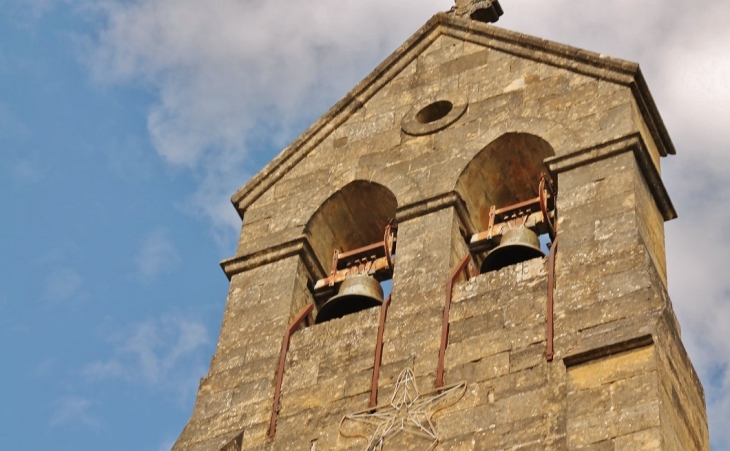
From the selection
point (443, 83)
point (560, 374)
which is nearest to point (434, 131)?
point (443, 83)

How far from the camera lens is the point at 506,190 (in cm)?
1953

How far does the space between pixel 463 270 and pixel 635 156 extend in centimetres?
193

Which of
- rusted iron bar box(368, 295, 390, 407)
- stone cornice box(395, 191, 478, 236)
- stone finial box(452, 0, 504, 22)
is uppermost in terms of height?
stone finial box(452, 0, 504, 22)

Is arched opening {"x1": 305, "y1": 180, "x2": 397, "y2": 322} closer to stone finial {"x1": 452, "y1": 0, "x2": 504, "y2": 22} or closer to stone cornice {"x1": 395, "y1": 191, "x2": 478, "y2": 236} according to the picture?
stone cornice {"x1": 395, "y1": 191, "x2": 478, "y2": 236}

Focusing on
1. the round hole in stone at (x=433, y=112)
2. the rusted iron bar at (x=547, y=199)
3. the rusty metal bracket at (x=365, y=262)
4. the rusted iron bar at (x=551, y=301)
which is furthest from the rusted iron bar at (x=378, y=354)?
the round hole in stone at (x=433, y=112)

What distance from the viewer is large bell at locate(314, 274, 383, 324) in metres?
18.5

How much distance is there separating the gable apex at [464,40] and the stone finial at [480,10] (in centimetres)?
41

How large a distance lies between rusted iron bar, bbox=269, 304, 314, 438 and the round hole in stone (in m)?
2.52

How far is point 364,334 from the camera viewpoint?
17.7 meters

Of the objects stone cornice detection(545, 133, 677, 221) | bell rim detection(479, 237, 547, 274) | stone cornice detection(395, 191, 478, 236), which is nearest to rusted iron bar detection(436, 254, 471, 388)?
bell rim detection(479, 237, 547, 274)

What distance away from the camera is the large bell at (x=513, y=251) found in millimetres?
18047

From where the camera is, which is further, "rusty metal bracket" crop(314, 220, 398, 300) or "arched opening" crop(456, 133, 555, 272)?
"rusty metal bracket" crop(314, 220, 398, 300)

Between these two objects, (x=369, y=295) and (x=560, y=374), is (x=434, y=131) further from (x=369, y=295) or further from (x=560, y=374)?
(x=560, y=374)

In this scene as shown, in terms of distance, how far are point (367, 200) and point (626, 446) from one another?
226 inches
